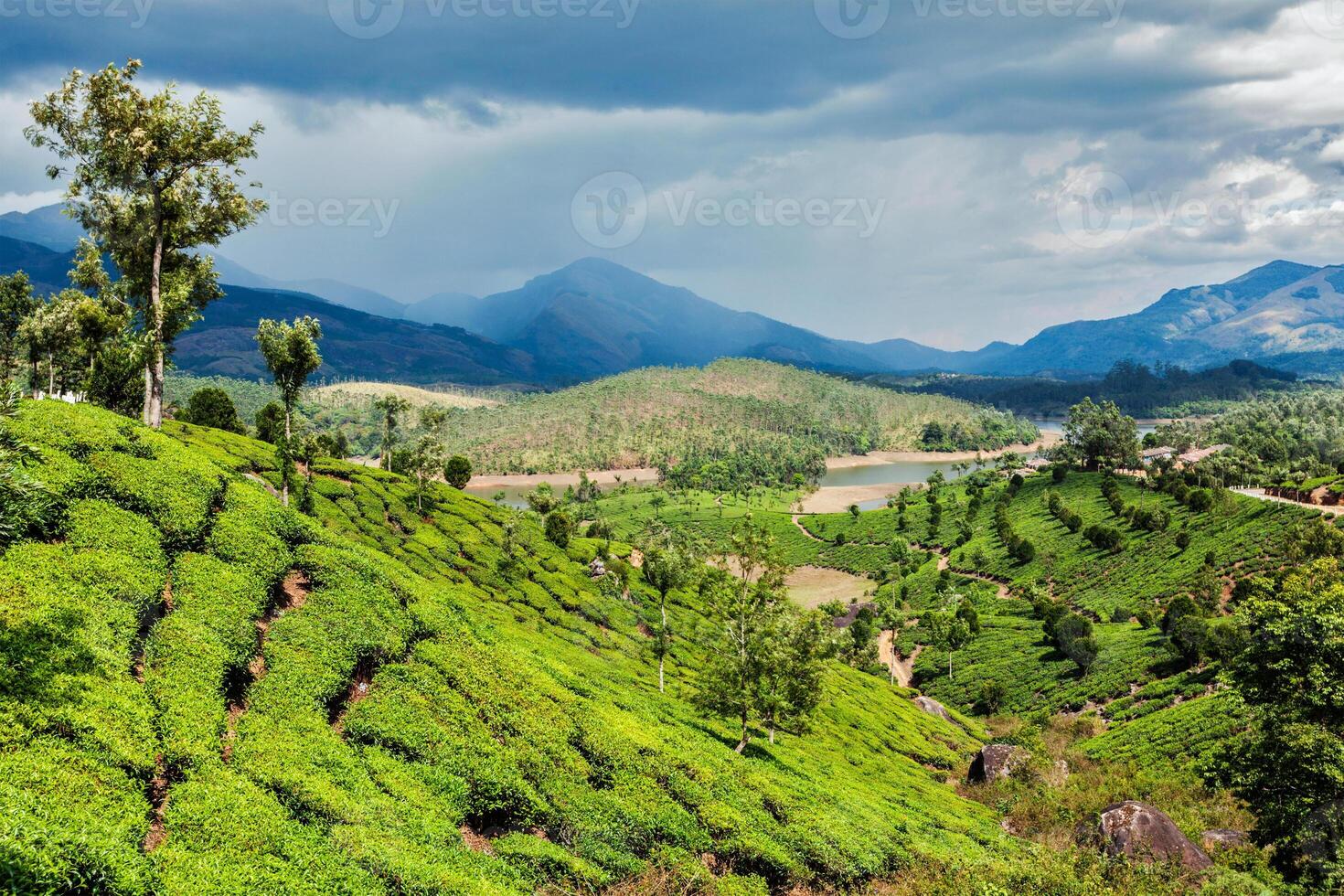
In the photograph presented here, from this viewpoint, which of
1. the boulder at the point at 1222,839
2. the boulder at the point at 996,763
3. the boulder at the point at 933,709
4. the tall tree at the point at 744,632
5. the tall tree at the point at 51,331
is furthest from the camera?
the boulder at the point at 933,709

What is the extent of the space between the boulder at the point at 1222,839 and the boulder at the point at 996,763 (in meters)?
11.7

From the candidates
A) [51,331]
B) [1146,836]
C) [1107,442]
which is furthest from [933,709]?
[1107,442]

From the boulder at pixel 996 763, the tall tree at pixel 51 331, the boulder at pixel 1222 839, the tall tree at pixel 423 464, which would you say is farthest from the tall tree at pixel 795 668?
the tall tree at pixel 51 331

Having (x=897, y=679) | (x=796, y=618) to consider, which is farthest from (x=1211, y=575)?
(x=796, y=618)

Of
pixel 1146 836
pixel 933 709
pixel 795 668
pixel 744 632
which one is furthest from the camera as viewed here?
pixel 933 709

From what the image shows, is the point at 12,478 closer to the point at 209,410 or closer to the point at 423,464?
the point at 423,464

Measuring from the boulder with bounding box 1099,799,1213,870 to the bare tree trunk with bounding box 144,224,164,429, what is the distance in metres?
53.7

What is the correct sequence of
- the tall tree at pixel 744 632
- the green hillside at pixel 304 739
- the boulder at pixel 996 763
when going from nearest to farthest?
the green hillside at pixel 304 739
the tall tree at pixel 744 632
the boulder at pixel 996 763

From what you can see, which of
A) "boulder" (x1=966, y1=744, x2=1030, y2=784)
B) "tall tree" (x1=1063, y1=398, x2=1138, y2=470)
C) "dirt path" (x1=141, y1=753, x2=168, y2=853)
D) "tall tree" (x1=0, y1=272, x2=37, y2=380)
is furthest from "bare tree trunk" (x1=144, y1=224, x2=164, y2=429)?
"tall tree" (x1=1063, y1=398, x2=1138, y2=470)

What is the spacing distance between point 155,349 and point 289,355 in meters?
6.69

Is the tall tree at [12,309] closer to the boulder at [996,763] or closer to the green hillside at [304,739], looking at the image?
the green hillside at [304,739]

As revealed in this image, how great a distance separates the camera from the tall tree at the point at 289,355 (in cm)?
4097

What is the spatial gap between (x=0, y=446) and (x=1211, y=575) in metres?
117

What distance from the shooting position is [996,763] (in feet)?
165
